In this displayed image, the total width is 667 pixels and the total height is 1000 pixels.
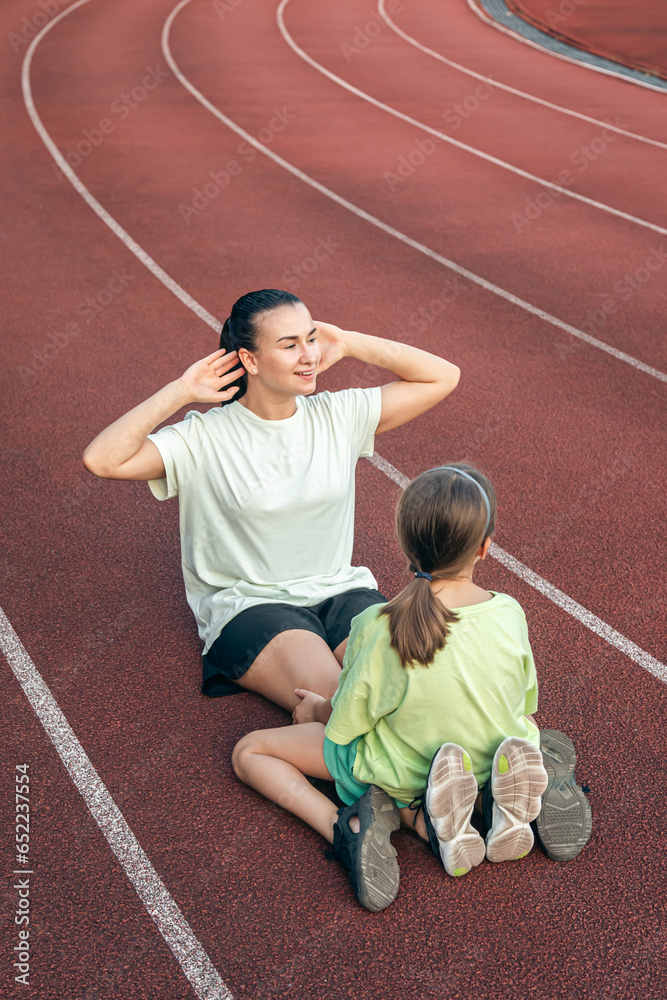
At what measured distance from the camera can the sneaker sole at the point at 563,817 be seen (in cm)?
325

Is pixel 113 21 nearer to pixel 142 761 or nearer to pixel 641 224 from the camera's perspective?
pixel 641 224

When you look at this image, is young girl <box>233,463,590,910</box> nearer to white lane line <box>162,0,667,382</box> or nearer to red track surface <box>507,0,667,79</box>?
white lane line <box>162,0,667,382</box>

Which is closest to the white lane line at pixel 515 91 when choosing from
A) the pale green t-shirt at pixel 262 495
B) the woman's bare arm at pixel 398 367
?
the woman's bare arm at pixel 398 367

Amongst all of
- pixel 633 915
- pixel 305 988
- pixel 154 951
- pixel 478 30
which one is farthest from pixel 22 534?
pixel 478 30

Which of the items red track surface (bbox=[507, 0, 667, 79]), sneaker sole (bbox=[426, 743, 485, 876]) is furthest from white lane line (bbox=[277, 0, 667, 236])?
sneaker sole (bbox=[426, 743, 485, 876])

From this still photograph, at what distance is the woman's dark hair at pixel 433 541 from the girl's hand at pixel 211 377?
1.09 m

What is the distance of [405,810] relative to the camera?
3281 mm

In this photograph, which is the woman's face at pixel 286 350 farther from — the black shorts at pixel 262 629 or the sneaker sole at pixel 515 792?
the sneaker sole at pixel 515 792

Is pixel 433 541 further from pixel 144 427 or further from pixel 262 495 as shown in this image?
pixel 144 427

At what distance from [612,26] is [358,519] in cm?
2062

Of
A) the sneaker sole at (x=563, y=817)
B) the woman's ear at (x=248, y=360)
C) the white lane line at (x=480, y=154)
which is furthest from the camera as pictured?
the white lane line at (x=480, y=154)

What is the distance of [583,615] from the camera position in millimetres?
4641

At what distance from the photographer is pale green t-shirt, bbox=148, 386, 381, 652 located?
3799 mm

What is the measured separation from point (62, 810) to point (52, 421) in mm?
3377
